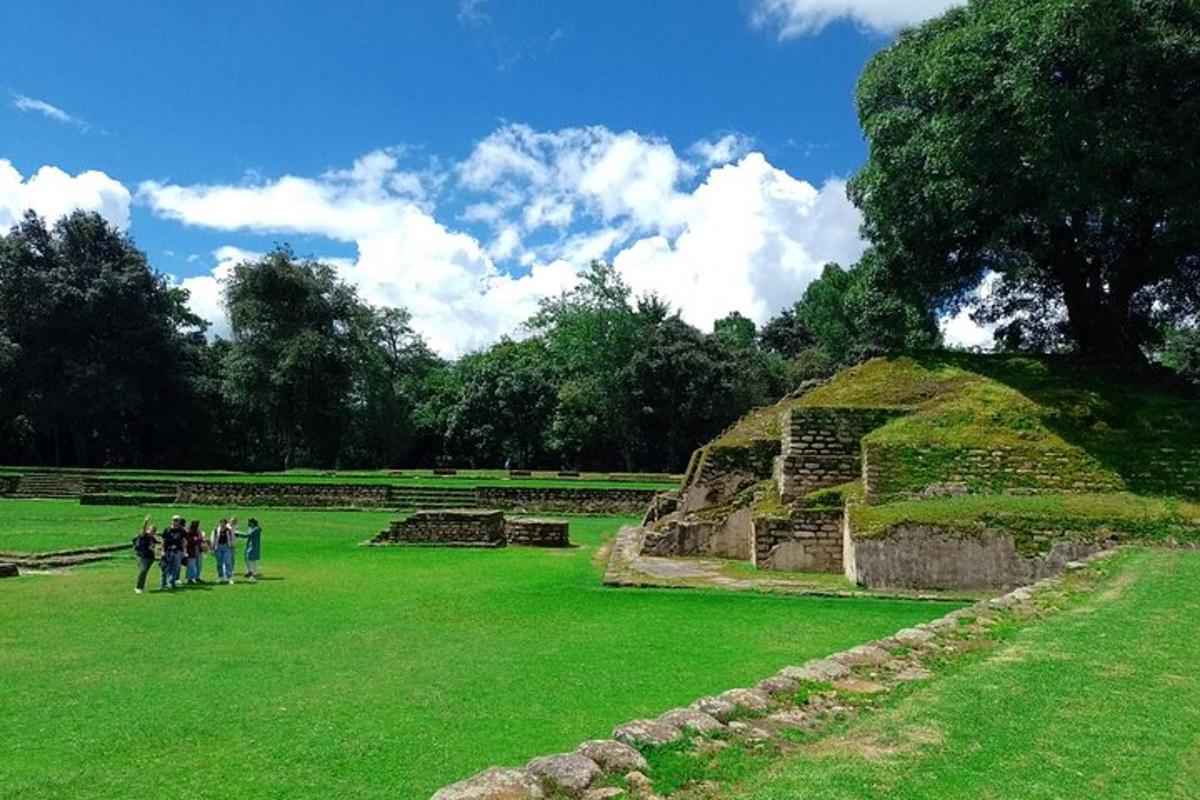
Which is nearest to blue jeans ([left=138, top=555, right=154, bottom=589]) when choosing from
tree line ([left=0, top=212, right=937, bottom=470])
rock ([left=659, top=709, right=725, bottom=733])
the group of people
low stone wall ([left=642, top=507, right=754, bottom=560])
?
the group of people

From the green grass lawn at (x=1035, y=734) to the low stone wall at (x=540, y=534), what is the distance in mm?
14422

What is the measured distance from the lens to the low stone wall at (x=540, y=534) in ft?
68.1

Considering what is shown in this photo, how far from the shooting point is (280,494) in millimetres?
32000

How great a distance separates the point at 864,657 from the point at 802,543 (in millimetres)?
8258

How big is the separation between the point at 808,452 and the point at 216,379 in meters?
43.8

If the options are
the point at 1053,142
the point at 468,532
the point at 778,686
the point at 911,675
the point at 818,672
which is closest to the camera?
the point at 778,686

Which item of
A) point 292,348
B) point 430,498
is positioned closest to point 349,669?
point 430,498

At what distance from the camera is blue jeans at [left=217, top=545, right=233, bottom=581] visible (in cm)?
1452

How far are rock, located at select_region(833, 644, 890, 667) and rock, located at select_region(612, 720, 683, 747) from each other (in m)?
2.04

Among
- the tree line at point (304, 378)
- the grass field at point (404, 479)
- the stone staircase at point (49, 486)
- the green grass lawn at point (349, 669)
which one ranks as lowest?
the green grass lawn at point (349, 669)

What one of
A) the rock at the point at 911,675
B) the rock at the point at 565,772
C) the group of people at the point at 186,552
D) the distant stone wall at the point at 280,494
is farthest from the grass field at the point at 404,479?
the rock at the point at 565,772

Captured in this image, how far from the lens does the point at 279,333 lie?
49.3 meters

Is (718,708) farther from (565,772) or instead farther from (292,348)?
(292,348)

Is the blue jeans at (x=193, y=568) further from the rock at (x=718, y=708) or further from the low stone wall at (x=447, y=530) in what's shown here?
the rock at (x=718, y=708)
